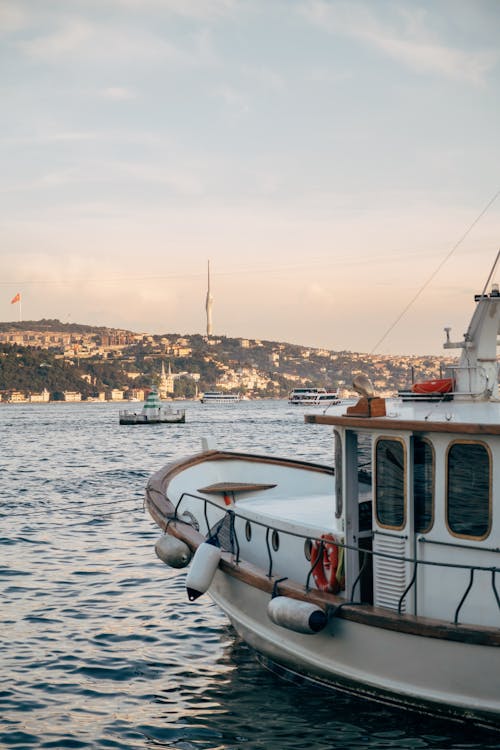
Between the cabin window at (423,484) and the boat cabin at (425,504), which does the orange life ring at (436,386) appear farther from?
the cabin window at (423,484)

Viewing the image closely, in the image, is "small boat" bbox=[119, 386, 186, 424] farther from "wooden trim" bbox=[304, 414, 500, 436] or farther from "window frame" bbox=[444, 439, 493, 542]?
"window frame" bbox=[444, 439, 493, 542]

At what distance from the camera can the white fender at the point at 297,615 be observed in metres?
8.18

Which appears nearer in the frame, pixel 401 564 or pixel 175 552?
pixel 401 564

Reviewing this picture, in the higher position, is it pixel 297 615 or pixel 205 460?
pixel 205 460

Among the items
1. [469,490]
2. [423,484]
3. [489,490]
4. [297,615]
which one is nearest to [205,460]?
[297,615]

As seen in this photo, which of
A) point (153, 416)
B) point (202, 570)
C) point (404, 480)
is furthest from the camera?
point (153, 416)

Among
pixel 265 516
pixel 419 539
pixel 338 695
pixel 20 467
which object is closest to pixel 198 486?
pixel 265 516

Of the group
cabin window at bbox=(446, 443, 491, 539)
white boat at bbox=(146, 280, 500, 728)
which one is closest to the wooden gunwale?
white boat at bbox=(146, 280, 500, 728)

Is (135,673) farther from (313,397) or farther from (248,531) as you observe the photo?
(313,397)

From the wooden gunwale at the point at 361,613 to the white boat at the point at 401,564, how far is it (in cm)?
1

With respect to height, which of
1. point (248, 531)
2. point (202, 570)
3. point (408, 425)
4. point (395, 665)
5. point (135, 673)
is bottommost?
point (135, 673)

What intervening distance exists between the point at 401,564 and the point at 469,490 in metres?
1.03

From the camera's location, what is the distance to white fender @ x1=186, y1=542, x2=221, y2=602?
9.76 m

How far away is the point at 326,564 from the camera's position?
9062 millimetres
